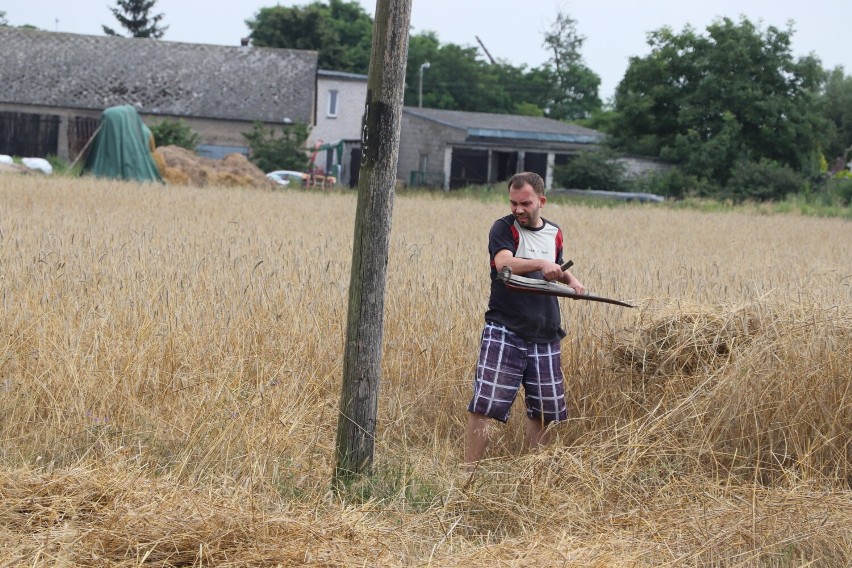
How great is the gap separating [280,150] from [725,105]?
664 inches

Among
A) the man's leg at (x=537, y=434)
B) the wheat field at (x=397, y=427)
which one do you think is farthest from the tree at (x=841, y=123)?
the man's leg at (x=537, y=434)

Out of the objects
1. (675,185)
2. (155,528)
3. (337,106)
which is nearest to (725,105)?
(675,185)

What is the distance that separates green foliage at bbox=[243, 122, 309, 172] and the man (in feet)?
115

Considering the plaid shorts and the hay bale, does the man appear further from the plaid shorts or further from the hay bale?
the hay bale

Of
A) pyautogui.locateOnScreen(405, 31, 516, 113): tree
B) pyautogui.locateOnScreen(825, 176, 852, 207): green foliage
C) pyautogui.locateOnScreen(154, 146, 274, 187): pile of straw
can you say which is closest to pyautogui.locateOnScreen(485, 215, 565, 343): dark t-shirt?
pyautogui.locateOnScreen(154, 146, 274, 187): pile of straw

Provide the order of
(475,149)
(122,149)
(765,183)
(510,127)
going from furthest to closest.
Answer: (510,127), (475,149), (765,183), (122,149)

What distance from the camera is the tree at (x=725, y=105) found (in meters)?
38.6

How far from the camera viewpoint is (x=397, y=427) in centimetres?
Result: 571

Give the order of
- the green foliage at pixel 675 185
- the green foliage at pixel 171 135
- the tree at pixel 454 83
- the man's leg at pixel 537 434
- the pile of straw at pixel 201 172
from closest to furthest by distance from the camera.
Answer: the man's leg at pixel 537 434 → the pile of straw at pixel 201 172 → the green foliage at pixel 675 185 → the green foliage at pixel 171 135 → the tree at pixel 454 83

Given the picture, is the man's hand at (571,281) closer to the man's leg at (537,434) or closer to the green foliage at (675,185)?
the man's leg at (537,434)

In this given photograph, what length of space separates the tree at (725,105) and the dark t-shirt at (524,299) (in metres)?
34.2

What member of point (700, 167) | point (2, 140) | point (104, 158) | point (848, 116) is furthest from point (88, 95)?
point (848, 116)

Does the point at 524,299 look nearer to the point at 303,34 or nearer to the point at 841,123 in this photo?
the point at 303,34

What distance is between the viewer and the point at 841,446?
5.11 m
